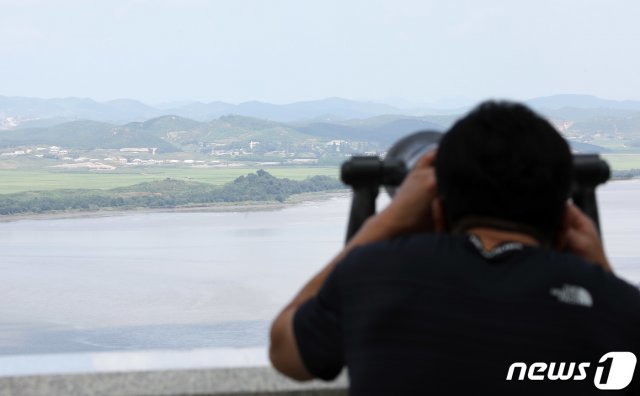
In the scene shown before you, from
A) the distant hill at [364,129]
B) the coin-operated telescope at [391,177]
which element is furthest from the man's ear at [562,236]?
the distant hill at [364,129]

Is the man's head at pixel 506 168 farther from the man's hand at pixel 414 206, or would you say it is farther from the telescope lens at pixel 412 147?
the telescope lens at pixel 412 147

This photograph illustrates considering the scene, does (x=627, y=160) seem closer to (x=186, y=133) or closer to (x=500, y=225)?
(x=500, y=225)

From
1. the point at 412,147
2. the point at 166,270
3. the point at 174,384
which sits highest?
the point at 412,147

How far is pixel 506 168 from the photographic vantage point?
958 mm

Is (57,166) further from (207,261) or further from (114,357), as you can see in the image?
(114,357)

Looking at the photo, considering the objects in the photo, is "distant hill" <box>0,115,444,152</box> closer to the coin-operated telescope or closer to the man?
the coin-operated telescope

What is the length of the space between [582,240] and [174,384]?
792 millimetres

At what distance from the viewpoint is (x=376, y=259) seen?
3.25 feet

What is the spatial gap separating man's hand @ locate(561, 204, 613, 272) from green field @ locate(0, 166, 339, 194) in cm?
338

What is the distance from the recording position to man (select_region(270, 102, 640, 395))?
95 cm

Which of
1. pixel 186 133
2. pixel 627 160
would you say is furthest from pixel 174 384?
pixel 186 133

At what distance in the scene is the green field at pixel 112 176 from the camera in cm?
493

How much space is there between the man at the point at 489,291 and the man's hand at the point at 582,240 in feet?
0.20

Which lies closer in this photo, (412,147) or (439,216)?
(439,216)
